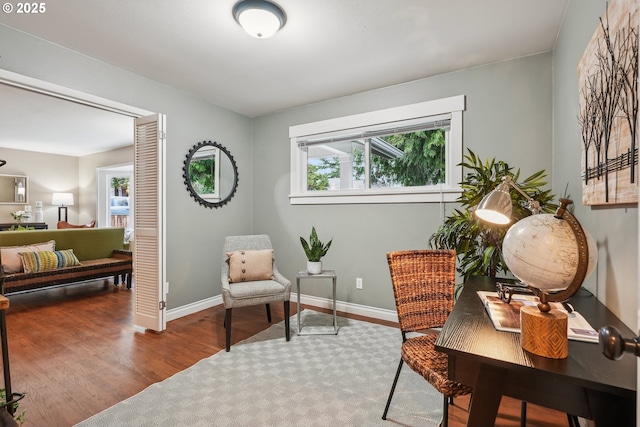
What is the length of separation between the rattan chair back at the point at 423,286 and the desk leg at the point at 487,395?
2.65 feet

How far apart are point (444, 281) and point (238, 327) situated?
1.96m

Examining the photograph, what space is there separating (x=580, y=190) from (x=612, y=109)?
650 millimetres

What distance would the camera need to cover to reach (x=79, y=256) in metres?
4.41

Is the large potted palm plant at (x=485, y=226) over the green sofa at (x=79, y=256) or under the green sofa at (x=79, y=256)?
over

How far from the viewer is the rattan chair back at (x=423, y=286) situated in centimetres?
170

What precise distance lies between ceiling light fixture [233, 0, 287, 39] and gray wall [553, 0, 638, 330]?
1.59 metres

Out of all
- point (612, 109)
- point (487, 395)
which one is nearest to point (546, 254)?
point (487, 395)

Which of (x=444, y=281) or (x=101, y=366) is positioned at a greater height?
(x=444, y=281)

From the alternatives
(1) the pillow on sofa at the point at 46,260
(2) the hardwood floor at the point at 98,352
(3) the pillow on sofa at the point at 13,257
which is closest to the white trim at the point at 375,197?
(2) the hardwood floor at the point at 98,352

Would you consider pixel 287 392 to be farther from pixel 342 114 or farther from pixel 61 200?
pixel 61 200

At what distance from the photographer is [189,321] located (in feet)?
10.0

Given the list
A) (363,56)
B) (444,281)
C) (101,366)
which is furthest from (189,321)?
(363,56)

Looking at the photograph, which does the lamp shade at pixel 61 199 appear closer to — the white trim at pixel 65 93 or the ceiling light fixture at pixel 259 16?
the white trim at pixel 65 93

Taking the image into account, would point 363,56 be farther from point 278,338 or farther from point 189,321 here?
point 189,321
